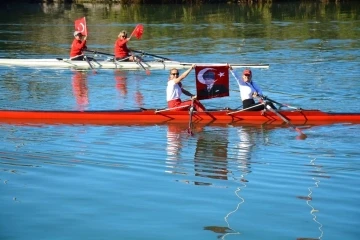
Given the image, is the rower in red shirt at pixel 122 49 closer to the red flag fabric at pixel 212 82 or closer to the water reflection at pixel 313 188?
the red flag fabric at pixel 212 82

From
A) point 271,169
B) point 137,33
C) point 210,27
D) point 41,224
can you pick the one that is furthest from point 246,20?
point 41,224

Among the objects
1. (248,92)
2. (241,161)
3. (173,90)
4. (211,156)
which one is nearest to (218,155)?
(211,156)

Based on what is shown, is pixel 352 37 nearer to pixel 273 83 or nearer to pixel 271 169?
pixel 273 83

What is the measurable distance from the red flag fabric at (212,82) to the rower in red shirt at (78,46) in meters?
9.30

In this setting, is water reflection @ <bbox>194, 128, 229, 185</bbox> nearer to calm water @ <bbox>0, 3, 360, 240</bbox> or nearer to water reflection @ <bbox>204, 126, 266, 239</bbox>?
calm water @ <bbox>0, 3, 360, 240</bbox>

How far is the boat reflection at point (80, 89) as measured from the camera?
781 inches

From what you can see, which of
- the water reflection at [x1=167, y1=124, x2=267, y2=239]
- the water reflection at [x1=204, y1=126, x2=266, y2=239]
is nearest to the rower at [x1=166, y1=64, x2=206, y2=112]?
the water reflection at [x1=167, y1=124, x2=267, y2=239]

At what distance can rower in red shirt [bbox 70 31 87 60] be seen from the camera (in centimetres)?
2488

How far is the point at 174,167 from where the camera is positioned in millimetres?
12531

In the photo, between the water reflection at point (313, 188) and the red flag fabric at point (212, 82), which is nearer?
the water reflection at point (313, 188)

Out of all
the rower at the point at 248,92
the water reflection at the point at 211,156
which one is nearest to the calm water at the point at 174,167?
the water reflection at the point at 211,156

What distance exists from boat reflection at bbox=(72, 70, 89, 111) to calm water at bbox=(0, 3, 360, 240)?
0.03 meters

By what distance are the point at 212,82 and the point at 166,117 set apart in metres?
1.20

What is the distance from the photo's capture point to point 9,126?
15906 millimetres
